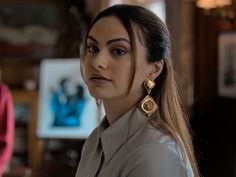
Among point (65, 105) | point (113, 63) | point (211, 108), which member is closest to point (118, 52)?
point (113, 63)

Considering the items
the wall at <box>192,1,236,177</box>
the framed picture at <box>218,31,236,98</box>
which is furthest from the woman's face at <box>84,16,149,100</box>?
A: the framed picture at <box>218,31,236,98</box>

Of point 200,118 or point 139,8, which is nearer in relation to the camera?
point 139,8

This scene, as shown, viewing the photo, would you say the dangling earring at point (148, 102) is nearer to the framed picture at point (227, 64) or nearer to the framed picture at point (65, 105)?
the framed picture at point (65, 105)

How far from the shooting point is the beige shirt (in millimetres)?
870

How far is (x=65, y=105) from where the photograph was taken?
429 centimetres

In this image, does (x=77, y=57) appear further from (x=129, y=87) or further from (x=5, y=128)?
(x=129, y=87)

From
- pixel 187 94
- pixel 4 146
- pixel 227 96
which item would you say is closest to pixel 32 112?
pixel 187 94

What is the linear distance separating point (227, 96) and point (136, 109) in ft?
11.9

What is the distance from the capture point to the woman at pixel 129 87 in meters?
0.95

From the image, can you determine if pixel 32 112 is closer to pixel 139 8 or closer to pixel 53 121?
pixel 53 121

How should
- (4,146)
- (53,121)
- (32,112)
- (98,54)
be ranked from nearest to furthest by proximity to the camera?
(98,54)
(4,146)
(53,121)
(32,112)

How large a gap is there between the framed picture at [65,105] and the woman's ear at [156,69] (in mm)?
3186

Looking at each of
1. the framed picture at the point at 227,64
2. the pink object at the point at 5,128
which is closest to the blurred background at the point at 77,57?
the framed picture at the point at 227,64

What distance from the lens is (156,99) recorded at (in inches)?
41.0
